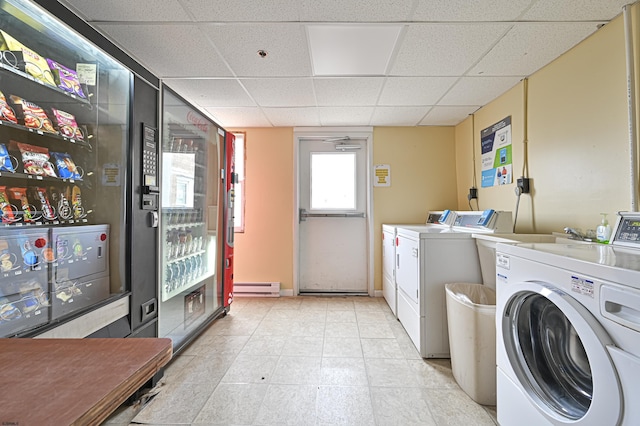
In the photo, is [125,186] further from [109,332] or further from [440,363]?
[440,363]

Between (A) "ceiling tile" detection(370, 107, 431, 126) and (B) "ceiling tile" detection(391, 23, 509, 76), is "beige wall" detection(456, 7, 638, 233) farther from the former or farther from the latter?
(A) "ceiling tile" detection(370, 107, 431, 126)

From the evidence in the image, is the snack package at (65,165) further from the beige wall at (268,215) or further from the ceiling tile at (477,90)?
the ceiling tile at (477,90)

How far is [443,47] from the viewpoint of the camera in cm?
175

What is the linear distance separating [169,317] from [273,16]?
83.0 inches

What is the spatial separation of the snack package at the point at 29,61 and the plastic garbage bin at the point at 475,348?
2460mm

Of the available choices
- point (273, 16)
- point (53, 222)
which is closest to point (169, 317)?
point (53, 222)

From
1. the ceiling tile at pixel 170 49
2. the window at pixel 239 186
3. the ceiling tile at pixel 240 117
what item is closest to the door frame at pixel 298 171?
the ceiling tile at pixel 240 117

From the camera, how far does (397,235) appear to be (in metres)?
2.51

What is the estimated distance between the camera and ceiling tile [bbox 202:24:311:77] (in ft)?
5.26

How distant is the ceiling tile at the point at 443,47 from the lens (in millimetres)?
1581

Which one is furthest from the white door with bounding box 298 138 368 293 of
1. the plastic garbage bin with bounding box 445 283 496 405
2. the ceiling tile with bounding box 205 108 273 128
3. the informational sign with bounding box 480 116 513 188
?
the plastic garbage bin with bounding box 445 283 496 405

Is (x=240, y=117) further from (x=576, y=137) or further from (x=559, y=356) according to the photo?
(x=559, y=356)

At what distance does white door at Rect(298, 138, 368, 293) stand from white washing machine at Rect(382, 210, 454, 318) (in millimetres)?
352

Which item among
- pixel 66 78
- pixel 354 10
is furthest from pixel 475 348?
pixel 66 78
